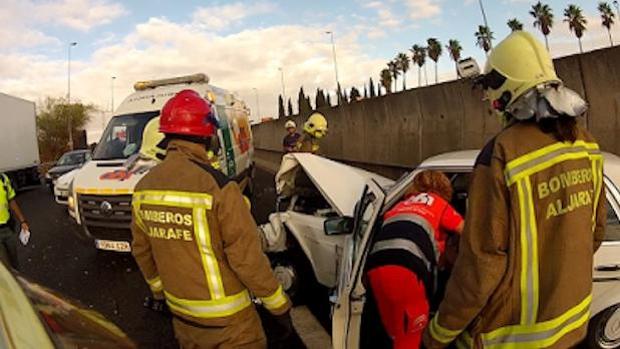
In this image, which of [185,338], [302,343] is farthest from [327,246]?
[185,338]

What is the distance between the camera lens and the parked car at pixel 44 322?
1.35m

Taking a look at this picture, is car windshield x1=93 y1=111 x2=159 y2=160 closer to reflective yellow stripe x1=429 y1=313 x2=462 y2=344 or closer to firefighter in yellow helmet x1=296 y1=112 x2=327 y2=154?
firefighter in yellow helmet x1=296 y1=112 x2=327 y2=154

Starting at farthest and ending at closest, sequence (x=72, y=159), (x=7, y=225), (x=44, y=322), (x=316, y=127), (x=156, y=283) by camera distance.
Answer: (x=72, y=159), (x=316, y=127), (x=7, y=225), (x=156, y=283), (x=44, y=322)

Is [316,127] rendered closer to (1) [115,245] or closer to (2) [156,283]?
(1) [115,245]

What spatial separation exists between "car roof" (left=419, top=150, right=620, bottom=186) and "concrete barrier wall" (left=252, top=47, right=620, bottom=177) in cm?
276

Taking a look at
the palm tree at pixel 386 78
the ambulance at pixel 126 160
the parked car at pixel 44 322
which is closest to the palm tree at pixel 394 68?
the palm tree at pixel 386 78

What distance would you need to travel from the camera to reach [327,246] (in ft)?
15.5

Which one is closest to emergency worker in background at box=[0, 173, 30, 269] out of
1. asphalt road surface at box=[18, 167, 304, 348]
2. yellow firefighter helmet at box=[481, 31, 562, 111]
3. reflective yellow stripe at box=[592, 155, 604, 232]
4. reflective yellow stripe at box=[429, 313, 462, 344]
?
asphalt road surface at box=[18, 167, 304, 348]

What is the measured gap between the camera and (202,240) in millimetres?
2648

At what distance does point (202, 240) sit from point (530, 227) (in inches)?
58.9

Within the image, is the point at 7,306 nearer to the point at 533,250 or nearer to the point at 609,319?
the point at 533,250

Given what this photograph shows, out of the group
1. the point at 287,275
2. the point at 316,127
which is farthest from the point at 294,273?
the point at 316,127

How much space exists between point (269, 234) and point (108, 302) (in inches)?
81.9

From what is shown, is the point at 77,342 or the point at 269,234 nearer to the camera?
the point at 77,342
